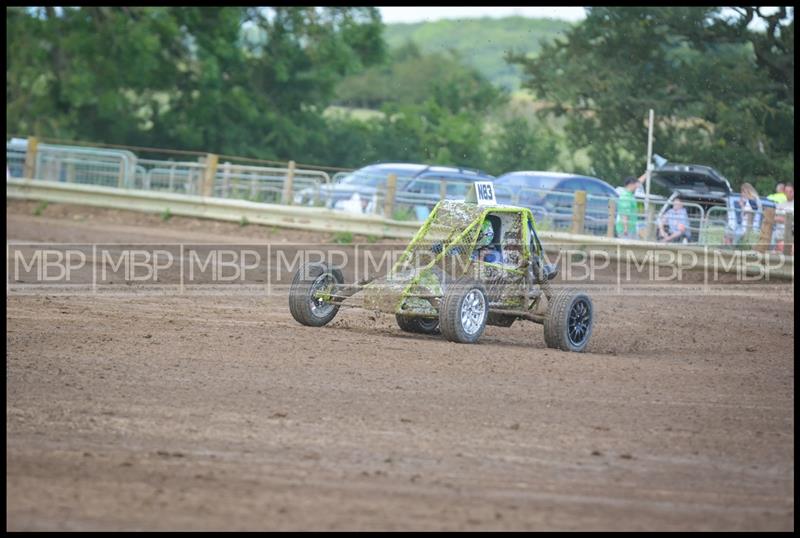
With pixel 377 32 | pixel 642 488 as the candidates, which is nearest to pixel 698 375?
pixel 642 488

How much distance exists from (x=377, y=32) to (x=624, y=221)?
17.2 m

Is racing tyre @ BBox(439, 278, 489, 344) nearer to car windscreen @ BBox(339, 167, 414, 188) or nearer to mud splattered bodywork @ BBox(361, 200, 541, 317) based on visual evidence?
mud splattered bodywork @ BBox(361, 200, 541, 317)

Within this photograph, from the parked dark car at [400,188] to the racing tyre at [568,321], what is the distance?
1111 centimetres

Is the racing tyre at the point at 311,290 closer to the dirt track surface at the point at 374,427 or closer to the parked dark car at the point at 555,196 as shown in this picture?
the dirt track surface at the point at 374,427

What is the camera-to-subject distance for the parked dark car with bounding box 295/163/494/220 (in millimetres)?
23078

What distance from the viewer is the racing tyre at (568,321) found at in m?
11.4

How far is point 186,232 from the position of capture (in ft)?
75.4

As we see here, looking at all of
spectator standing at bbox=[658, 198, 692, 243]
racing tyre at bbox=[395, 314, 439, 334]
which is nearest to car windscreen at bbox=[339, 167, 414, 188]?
spectator standing at bbox=[658, 198, 692, 243]

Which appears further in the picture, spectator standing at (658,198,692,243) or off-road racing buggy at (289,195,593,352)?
spectator standing at (658,198,692,243)

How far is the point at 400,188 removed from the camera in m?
23.7

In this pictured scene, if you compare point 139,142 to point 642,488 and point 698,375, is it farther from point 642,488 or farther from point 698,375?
point 642,488

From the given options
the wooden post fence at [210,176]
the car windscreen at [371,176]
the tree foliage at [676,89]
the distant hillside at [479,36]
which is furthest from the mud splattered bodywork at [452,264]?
the distant hillside at [479,36]

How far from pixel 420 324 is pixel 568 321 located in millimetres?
1569

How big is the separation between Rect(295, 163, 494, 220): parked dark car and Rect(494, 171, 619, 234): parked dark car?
33.1 inches
